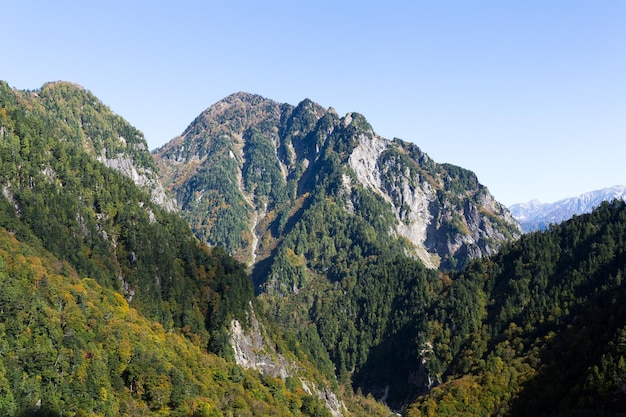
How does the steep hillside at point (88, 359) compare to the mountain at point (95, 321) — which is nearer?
the steep hillside at point (88, 359)

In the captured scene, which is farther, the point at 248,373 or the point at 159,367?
the point at 248,373

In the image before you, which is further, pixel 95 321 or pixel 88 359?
pixel 95 321

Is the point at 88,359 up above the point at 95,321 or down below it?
below

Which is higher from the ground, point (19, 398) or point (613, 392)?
point (19, 398)

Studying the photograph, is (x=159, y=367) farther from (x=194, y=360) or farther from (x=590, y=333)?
(x=590, y=333)

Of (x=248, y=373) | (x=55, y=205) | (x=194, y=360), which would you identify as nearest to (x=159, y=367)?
(x=194, y=360)

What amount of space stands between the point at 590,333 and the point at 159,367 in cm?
15347

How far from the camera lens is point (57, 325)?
11375 centimetres

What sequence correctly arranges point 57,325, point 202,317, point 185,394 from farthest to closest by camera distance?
point 202,317, point 185,394, point 57,325

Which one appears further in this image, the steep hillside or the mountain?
the mountain

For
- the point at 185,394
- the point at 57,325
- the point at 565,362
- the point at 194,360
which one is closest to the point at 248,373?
the point at 194,360

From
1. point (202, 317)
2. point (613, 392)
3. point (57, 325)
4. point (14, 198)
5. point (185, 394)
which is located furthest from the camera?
point (202, 317)

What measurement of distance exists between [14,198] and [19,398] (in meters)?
90.8

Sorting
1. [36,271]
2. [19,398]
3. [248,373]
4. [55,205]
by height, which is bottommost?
[248,373]
